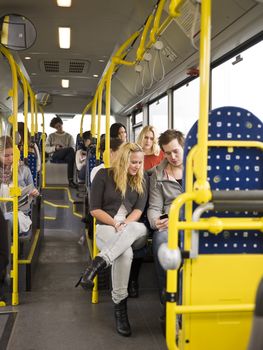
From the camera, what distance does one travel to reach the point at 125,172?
3.79 metres

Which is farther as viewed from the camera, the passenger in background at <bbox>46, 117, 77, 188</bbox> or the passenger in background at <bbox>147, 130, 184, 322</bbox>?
the passenger in background at <bbox>46, 117, 77, 188</bbox>

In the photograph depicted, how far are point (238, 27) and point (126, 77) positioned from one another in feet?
17.8

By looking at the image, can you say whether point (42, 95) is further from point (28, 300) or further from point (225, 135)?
point (225, 135)

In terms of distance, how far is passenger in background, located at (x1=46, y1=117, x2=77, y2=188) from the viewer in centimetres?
1020

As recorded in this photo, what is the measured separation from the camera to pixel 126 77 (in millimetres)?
9391

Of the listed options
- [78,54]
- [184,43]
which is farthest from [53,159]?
[184,43]

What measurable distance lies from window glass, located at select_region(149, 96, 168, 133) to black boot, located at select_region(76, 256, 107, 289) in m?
5.06

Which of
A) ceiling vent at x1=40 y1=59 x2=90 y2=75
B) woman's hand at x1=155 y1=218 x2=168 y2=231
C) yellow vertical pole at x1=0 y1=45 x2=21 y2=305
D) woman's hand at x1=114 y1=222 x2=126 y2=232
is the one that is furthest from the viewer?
ceiling vent at x1=40 y1=59 x2=90 y2=75

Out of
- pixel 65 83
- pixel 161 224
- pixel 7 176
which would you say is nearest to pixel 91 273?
pixel 161 224

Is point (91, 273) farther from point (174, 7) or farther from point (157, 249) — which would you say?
point (174, 7)

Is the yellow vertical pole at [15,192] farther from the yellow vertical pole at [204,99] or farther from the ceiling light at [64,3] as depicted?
the yellow vertical pole at [204,99]

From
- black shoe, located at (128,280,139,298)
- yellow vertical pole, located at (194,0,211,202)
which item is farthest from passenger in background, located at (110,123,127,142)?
yellow vertical pole, located at (194,0,211,202)

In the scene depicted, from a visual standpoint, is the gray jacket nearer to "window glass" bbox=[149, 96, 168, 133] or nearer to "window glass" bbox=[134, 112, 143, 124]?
"window glass" bbox=[149, 96, 168, 133]

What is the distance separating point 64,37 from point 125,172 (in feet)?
13.5
